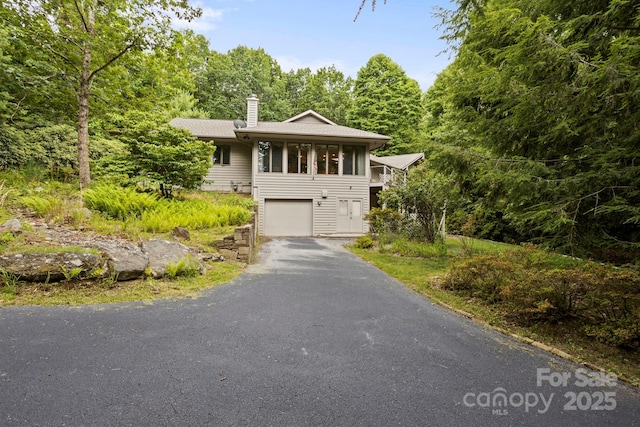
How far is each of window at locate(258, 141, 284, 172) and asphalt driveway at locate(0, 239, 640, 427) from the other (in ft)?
39.5

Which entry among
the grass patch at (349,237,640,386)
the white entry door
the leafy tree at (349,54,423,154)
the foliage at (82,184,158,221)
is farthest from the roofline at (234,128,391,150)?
the leafy tree at (349,54,423,154)

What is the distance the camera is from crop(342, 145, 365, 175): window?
1673 centimetres

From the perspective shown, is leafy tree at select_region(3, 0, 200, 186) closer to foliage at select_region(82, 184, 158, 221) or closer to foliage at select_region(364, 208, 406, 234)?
foliage at select_region(82, 184, 158, 221)

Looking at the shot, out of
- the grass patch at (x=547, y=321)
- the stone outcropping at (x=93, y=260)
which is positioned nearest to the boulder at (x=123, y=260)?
the stone outcropping at (x=93, y=260)

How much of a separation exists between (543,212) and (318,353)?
305cm

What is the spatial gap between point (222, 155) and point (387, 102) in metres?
20.0

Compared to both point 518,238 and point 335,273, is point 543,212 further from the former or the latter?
point 518,238

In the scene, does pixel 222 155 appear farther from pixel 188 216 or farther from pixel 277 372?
pixel 277 372

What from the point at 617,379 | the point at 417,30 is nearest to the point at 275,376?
the point at 617,379

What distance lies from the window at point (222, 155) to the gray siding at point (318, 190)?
2.96 meters

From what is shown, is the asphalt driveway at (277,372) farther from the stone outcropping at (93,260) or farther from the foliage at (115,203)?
the foliage at (115,203)

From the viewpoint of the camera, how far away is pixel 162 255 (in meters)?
5.50

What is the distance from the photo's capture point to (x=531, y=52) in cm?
367

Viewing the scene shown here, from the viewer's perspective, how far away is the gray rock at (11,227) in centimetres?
520
